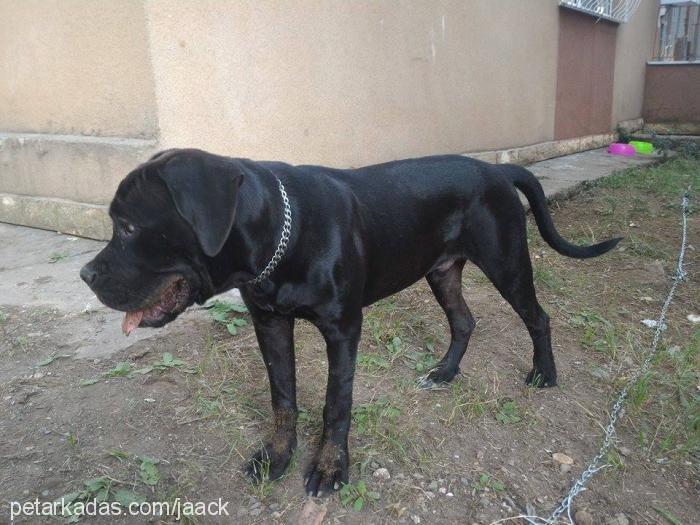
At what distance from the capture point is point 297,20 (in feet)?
15.7

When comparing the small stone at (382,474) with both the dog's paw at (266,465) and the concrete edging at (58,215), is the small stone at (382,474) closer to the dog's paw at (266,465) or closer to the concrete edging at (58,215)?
the dog's paw at (266,465)

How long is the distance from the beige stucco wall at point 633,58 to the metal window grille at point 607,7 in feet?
0.75

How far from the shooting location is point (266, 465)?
7.37 feet

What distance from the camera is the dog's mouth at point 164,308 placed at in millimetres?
1983

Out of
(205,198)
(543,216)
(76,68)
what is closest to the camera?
(205,198)

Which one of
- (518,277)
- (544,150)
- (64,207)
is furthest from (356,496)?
(544,150)

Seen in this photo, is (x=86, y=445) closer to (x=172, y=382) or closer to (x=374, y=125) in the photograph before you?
(x=172, y=382)

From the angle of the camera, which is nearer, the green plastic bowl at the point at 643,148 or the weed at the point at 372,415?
the weed at the point at 372,415

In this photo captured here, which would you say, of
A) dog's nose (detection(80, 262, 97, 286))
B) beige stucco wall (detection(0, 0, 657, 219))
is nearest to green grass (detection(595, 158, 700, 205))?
beige stucco wall (detection(0, 0, 657, 219))

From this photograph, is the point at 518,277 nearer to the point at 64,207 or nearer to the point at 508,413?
the point at 508,413

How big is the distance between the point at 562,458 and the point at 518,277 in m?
0.81

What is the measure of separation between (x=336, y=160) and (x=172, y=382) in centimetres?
309

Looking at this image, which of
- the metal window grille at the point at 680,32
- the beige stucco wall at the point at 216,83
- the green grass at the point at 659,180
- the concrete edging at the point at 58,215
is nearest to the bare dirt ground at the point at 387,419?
the concrete edging at the point at 58,215

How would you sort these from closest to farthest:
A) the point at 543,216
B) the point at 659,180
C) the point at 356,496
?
the point at 356,496 → the point at 543,216 → the point at 659,180
